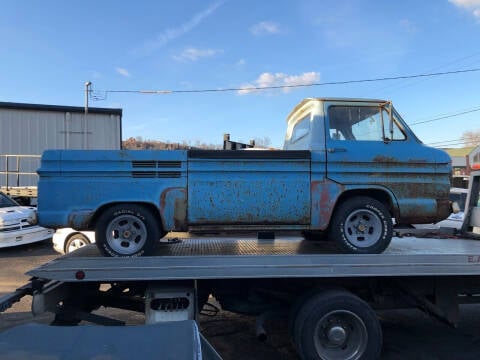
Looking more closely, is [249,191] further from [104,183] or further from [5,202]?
[5,202]

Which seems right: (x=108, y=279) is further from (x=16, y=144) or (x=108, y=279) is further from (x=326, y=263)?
(x=16, y=144)

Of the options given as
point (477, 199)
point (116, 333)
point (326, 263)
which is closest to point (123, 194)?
point (326, 263)

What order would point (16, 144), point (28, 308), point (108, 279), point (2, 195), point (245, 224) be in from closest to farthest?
point (108, 279) < point (245, 224) < point (28, 308) < point (2, 195) < point (16, 144)

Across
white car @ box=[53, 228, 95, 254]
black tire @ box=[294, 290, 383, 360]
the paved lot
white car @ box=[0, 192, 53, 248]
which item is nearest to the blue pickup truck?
black tire @ box=[294, 290, 383, 360]

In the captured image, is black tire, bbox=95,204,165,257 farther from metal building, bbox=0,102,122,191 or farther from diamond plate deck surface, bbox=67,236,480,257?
metal building, bbox=0,102,122,191

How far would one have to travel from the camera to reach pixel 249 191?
4746 mm

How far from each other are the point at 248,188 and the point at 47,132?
18.8m

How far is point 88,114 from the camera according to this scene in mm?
21438

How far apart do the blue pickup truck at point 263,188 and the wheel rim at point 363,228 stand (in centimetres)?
1

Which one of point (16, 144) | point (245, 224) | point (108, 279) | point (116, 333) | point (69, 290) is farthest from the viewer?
point (16, 144)

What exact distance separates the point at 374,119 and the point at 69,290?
13.1ft

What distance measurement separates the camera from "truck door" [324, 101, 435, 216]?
4.86m

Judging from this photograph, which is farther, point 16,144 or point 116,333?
point 16,144

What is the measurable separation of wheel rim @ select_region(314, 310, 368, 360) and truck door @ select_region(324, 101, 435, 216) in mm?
1485
